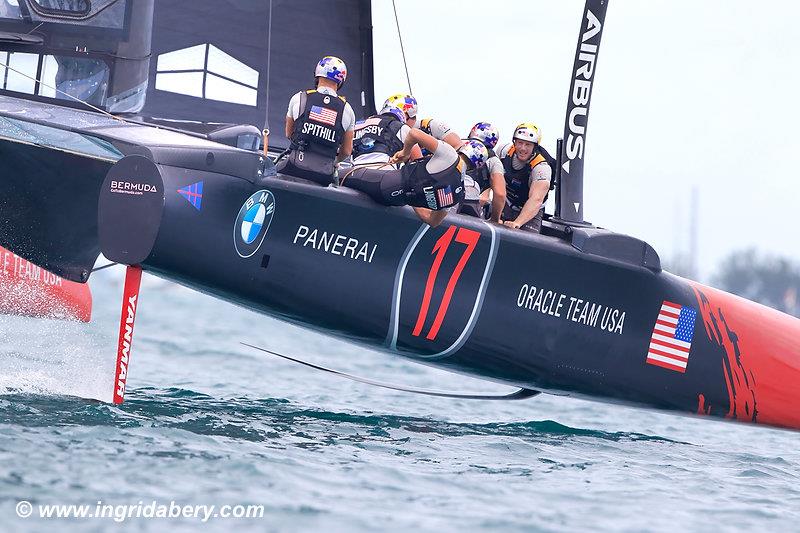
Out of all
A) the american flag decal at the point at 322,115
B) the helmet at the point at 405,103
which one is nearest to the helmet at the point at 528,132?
the helmet at the point at 405,103

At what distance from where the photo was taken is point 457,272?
6.66 meters

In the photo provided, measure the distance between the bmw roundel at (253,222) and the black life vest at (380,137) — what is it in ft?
4.03

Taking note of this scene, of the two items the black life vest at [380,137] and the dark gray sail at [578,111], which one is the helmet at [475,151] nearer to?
the black life vest at [380,137]

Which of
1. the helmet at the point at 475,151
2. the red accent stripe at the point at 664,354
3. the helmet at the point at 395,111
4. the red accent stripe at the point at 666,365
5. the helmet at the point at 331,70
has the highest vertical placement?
the helmet at the point at 331,70

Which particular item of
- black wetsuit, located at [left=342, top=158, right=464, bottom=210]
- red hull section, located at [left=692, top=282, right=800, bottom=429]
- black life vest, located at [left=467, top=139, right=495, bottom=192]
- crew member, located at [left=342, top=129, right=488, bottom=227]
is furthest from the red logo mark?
red hull section, located at [left=692, top=282, right=800, bottom=429]

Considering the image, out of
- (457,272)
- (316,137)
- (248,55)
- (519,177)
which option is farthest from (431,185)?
(248,55)

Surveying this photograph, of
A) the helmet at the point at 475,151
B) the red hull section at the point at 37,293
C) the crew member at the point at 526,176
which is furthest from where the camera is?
the red hull section at the point at 37,293

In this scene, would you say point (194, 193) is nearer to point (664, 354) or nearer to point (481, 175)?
point (481, 175)

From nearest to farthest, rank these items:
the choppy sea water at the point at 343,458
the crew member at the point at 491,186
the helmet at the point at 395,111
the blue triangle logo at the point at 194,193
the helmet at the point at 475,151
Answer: the choppy sea water at the point at 343,458
the blue triangle logo at the point at 194,193
the helmet at the point at 475,151
the crew member at the point at 491,186
the helmet at the point at 395,111

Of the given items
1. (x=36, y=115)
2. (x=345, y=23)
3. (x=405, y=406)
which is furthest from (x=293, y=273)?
(x=345, y=23)

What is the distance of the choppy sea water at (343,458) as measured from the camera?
4621mm

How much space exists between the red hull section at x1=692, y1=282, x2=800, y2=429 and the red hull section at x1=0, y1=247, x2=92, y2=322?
178 inches

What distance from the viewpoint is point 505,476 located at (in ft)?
18.9

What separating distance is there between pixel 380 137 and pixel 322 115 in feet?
3.35
